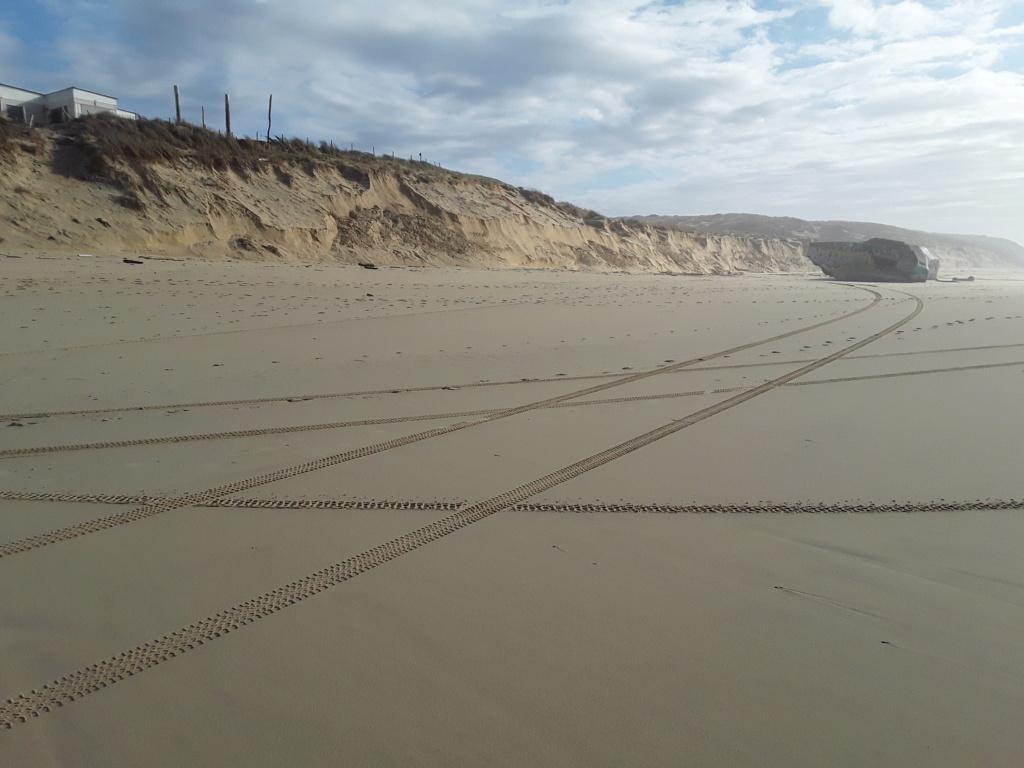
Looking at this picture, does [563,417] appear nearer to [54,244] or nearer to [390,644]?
[390,644]

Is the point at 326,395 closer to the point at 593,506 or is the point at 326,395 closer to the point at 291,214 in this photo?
the point at 593,506

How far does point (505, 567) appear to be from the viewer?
2463 millimetres

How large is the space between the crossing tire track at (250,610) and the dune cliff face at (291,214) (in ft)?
49.8

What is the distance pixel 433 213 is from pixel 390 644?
78.0ft

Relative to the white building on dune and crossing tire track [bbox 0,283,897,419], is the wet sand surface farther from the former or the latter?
the white building on dune

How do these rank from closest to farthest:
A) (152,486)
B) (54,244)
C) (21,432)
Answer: (152,486) → (21,432) → (54,244)

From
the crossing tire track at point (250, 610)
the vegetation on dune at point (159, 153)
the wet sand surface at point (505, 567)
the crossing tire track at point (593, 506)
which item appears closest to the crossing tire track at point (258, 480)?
the wet sand surface at point (505, 567)

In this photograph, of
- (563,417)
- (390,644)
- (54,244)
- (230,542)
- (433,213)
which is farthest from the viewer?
(433,213)

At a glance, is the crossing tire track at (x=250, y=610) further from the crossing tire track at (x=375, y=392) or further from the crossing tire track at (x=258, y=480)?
the crossing tire track at (x=375, y=392)

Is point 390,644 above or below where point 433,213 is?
below

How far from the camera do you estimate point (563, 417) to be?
4.58 meters

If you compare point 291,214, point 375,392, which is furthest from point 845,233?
point 375,392

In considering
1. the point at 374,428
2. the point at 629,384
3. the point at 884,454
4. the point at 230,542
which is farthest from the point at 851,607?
the point at 629,384

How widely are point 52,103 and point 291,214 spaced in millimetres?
22473
